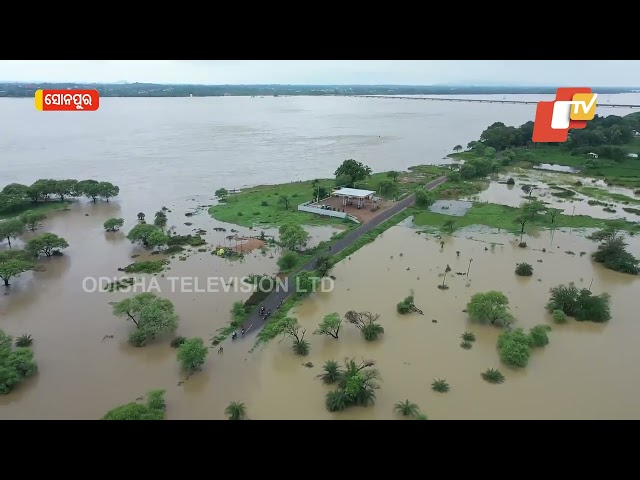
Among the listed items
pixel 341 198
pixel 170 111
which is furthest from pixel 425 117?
pixel 341 198

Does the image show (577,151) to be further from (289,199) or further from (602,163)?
(289,199)

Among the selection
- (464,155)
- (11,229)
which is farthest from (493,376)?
(464,155)

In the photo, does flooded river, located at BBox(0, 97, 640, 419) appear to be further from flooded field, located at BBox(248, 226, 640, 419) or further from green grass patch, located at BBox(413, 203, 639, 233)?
green grass patch, located at BBox(413, 203, 639, 233)

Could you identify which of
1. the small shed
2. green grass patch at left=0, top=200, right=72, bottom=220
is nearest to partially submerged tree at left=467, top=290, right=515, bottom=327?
the small shed

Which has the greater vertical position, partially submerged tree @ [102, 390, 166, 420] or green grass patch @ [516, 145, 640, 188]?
green grass patch @ [516, 145, 640, 188]

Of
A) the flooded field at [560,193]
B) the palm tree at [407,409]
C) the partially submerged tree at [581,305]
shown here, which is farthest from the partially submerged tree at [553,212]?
the palm tree at [407,409]
